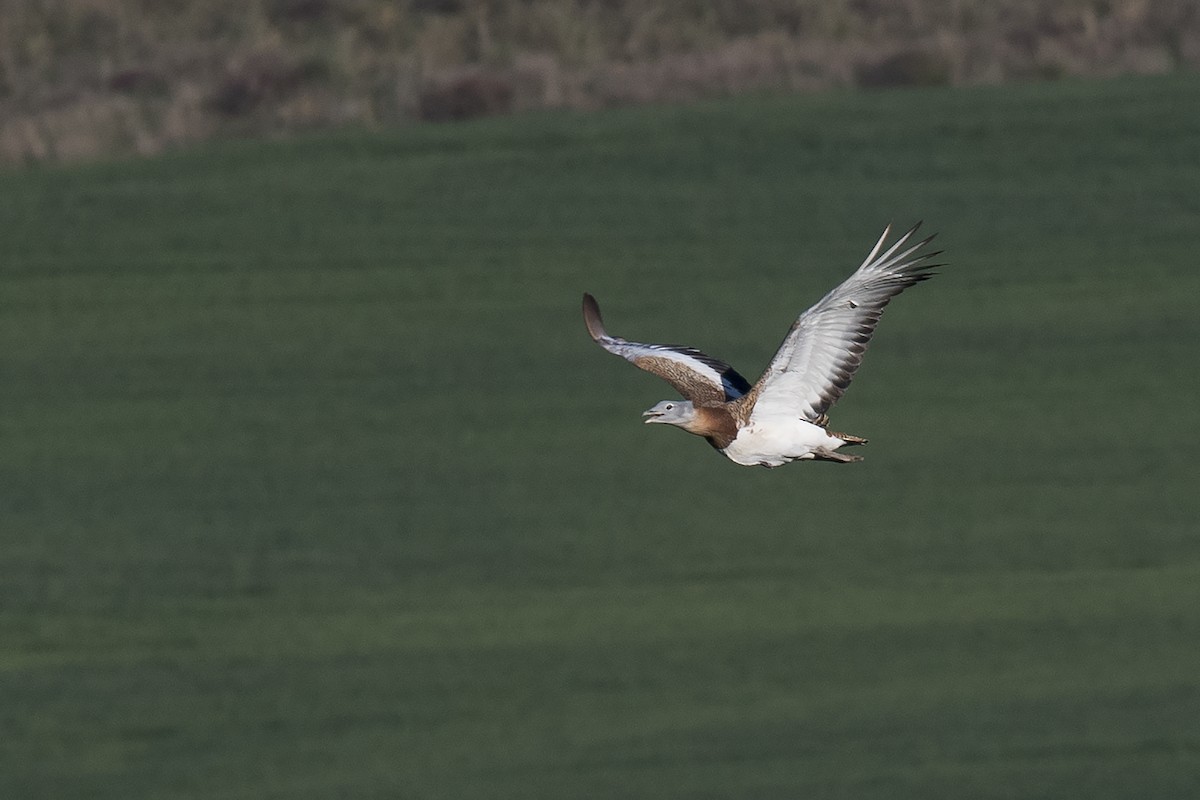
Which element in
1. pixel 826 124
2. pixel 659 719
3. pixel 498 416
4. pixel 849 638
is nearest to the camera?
pixel 659 719

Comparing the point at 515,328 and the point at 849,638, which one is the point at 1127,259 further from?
the point at 849,638

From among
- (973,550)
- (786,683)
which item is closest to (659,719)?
(786,683)

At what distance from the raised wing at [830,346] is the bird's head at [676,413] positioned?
0.77ft

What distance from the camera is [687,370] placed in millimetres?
11391

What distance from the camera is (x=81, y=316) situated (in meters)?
20.5

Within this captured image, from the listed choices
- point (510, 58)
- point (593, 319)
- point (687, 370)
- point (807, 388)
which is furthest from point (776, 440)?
point (510, 58)

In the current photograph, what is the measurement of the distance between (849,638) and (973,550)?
1.54m

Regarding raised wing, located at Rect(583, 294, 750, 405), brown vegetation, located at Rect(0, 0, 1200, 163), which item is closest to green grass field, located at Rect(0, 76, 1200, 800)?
brown vegetation, located at Rect(0, 0, 1200, 163)

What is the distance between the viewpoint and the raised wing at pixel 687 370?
10977 mm

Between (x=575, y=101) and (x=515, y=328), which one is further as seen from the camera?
(x=575, y=101)

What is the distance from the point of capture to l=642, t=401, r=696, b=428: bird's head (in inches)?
397

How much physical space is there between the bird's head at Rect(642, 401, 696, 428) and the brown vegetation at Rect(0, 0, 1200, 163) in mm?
15278

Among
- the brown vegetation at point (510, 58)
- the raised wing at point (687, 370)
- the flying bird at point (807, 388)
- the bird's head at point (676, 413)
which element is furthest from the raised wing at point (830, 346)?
the brown vegetation at point (510, 58)

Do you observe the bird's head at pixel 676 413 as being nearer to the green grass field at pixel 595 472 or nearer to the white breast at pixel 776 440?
the white breast at pixel 776 440
